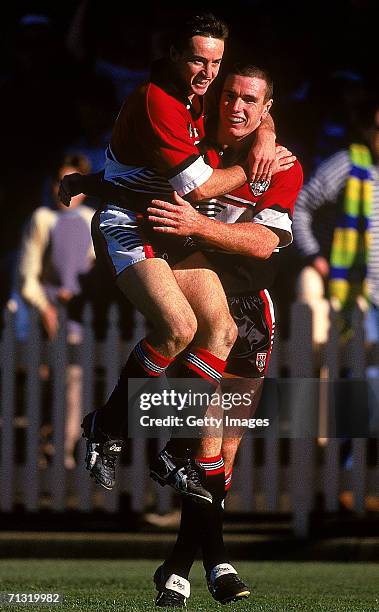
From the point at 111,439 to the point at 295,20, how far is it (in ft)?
10.7

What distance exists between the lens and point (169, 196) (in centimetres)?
638

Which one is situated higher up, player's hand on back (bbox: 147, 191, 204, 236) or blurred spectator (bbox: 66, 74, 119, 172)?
blurred spectator (bbox: 66, 74, 119, 172)

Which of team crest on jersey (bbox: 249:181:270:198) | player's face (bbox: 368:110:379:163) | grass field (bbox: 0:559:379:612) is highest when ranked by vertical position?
player's face (bbox: 368:110:379:163)

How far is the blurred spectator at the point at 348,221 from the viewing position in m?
7.75

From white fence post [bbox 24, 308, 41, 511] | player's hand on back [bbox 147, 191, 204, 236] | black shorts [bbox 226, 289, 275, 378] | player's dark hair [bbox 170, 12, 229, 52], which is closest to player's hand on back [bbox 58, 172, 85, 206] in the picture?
player's hand on back [bbox 147, 191, 204, 236]

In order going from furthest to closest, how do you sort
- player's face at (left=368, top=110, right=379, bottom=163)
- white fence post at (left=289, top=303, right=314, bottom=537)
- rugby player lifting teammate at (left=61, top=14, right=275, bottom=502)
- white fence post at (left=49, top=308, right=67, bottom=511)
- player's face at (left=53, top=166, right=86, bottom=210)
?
white fence post at (left=49, top=308, right=67, bottom=511)
white fence post at (left=289, top=303, right=314, bottom=537)
player's face at (left=368, top=110, right=379, bottom=163)
player's face at (left=53, top=166, right=86, bottom=210)
rugby player lifting teammate at (left=61, top=14, right=275, bottom=502)

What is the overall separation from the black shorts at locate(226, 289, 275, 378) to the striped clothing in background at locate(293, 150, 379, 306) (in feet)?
2.57

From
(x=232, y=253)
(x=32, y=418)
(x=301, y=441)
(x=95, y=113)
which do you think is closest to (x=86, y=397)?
(x=32, y=418)

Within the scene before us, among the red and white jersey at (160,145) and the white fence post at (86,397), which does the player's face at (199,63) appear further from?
the white fence post at (86,397)

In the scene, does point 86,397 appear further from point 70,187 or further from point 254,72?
point 254,72

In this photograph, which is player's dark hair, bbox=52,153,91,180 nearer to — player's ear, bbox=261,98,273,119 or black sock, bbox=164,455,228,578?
player's ear, bbox=261,98,273,119

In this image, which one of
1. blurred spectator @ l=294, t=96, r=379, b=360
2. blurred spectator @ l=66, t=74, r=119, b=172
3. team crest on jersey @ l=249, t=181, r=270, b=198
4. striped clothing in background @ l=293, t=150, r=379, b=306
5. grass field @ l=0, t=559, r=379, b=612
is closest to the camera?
grass field @ l=0, t=559, r=379, b=612

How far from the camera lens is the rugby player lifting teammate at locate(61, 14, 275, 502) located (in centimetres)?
636

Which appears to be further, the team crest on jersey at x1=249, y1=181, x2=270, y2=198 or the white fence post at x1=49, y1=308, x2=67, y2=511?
the white fence post at x1=49, y1=308, x2=67, y2=511
